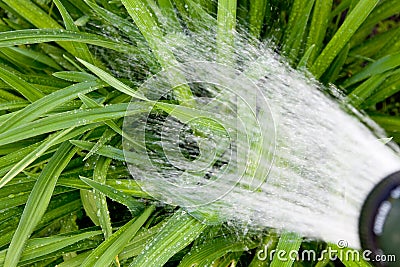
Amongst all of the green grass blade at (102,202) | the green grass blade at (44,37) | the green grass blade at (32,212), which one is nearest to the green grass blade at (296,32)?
the green grass blade at (44,37)

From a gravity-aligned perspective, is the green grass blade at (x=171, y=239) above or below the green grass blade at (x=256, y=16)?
below

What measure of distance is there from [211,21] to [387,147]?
0.52m

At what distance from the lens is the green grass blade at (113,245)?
1242 millimetres

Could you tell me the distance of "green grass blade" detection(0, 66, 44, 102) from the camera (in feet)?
4.44

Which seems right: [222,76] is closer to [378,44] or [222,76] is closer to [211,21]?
[211,21]

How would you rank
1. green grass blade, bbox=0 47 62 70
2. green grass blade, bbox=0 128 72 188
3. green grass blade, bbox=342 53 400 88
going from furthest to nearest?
green grass blade, bbox=0 47 62 70 < green grass blade, bbox=342 53 400 88 < green grass blade, bbox=0 128 72 188

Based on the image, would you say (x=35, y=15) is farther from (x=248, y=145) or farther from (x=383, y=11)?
(x=383, y=11)

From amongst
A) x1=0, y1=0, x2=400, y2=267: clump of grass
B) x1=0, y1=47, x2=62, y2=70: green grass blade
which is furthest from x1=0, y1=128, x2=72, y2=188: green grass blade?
x1=0, y1=47, x2=62, y2=70: green grass blade

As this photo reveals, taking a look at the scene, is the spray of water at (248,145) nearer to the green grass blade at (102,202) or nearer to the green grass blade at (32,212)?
the green grass blade at (102,202)

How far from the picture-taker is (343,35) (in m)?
1.47

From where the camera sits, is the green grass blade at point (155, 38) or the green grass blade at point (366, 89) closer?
the green grass blade at point (155, 38)

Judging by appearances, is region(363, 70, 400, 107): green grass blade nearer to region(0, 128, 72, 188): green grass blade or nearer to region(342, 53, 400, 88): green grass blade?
region(342, 53, 400, 88): green grass blade

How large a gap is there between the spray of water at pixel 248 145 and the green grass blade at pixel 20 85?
0.25 metres

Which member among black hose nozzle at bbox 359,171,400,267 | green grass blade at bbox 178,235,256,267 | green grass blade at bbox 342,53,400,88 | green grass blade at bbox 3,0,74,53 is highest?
green grass blade at bbox 342,53,400,88
